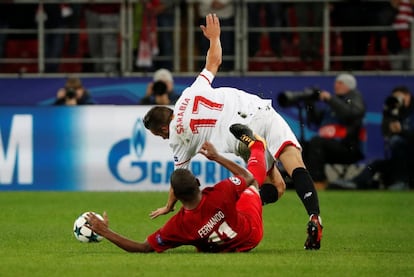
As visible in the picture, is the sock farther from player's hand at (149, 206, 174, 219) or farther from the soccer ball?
A: the soccer ball

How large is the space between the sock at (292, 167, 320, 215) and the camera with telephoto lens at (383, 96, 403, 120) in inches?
406

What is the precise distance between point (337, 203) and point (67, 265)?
9.29 m

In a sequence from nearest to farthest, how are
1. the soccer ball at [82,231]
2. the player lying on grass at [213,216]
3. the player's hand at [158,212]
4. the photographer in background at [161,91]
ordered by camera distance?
the player lying on grass at [213,216] → the player's hand at [158,212] → the soccer ball at [82,231] → the photographer in background at [161,91]

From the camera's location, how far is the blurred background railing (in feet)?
76.9

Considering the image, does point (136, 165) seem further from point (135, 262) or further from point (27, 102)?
point (135, 262)

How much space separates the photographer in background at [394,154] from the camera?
2258 cm

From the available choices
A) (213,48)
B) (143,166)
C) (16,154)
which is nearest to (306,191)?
(213,48)

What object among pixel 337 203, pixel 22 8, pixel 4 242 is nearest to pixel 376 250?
pixel 4 242

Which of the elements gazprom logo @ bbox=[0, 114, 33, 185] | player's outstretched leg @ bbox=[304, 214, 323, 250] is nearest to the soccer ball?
player's outstretched leg @ bbox=[304, 214, 323, 250]

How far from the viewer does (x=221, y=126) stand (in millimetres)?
12578

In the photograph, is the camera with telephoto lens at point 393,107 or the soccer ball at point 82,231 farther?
the camera with telephoto lens at point 393,107

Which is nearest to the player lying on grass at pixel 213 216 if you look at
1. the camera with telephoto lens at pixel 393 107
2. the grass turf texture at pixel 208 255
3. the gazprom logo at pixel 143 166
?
the grass turf texture at pixel 208 255

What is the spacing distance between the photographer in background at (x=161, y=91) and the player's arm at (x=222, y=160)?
10.6 metres

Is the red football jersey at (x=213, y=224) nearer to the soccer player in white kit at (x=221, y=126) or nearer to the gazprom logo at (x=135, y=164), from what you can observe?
the soccer player in white kit at (x=221, y=126)
